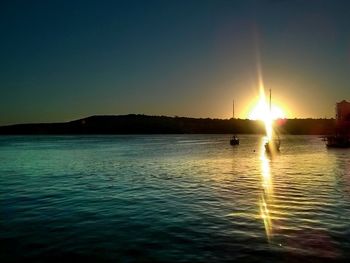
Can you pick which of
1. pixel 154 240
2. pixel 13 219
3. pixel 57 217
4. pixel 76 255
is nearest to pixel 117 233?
pixel 154 240

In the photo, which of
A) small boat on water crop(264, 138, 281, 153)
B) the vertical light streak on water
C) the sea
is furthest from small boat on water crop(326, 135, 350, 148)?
the sea

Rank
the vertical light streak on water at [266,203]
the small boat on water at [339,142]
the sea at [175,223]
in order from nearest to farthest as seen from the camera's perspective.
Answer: the sea at [175,223] → the vertical light streak on water at [266,203] → the small boat on water at [339,142]

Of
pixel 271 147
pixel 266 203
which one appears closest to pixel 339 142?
pixel 271 147

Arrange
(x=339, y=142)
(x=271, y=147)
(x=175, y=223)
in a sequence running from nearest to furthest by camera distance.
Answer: (x=175, y=223)
(x=271, y=147)
(x=339, y=142)

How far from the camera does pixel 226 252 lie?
54.4ft

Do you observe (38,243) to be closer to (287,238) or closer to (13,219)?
(13,219)

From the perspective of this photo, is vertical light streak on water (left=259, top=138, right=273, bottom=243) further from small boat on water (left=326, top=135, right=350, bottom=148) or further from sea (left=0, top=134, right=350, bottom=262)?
small boat on water (left=326, top=135, right=350, bottom=148)

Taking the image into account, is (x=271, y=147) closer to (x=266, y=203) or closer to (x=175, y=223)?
(x=266, y=203)

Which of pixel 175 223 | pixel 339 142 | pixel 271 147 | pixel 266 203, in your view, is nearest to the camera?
pixel 175 223

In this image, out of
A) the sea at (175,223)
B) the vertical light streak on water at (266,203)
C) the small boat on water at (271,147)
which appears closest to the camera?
the sea at (175,223)

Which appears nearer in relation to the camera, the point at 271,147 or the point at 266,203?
the point at 266,203

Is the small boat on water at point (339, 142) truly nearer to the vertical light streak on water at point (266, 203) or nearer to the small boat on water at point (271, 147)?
the small boat on water at point (271, 147)

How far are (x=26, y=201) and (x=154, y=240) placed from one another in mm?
16199

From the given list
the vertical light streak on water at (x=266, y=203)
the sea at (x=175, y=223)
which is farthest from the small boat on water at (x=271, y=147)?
the sea at (x=175, y=223)
